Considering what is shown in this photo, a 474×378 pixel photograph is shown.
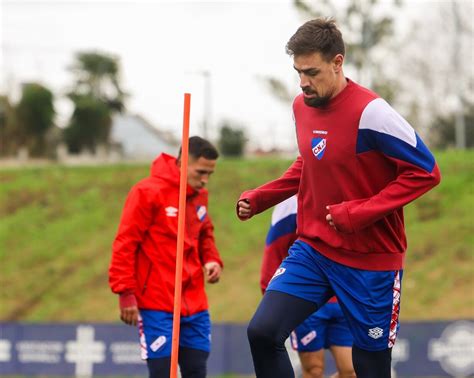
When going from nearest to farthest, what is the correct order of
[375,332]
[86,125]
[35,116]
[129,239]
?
[375,332]
[129,239]
[35,116]
[86,125]

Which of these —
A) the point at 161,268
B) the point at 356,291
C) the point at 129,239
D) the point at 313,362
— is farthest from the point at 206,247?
the point at 356,291

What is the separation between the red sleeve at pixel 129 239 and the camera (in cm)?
599

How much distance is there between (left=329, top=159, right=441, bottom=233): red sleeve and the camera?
14.2 feet

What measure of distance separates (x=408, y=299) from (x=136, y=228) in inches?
491

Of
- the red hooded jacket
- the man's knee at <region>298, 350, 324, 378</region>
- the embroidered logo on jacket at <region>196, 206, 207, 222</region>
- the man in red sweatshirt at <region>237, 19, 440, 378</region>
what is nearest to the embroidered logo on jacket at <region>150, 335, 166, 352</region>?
the red hooded jacket

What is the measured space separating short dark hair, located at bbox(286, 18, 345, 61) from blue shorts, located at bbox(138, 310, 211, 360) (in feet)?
7.80

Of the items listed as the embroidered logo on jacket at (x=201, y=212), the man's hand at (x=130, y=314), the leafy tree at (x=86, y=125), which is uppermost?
the embroidered logo on jacket at (x=201, y=212)

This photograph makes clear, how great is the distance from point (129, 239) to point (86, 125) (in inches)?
1750

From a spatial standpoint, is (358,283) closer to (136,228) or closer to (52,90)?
(136,228)

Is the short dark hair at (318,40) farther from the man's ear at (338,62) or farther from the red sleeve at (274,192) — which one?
the red sleeve at (274,192)

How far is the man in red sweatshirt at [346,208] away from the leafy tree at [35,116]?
1582 inches

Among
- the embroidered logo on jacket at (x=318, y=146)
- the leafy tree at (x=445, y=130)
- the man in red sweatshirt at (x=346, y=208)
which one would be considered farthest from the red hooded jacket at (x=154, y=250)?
the leafy tree at (x=445, y=130)

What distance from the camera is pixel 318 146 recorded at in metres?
4.57

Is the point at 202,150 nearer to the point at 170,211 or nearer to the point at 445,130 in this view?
the point at 170,211
